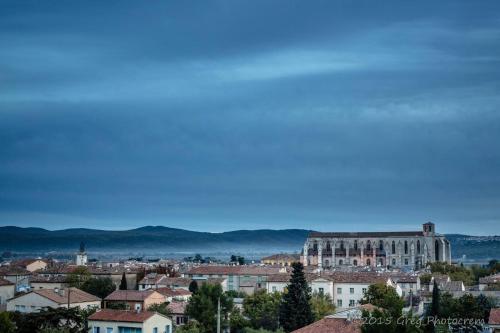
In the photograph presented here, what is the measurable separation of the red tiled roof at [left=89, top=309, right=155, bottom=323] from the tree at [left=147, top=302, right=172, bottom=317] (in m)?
9.03

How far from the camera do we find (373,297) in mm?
70375

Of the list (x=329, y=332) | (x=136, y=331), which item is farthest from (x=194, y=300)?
(x=329, y=332)

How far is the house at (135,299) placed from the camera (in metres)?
67.4

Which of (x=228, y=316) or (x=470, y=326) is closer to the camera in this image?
(x=470, y=326)

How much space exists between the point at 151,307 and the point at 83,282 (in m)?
25.2

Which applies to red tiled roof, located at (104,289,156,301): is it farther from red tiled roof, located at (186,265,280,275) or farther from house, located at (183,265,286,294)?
red tiled roof, located at (186,265,280,275)

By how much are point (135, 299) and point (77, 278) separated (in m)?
23.7

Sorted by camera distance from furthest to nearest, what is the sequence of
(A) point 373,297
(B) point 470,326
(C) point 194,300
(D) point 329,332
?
(A) point 373,297, (C) point 194,300, (B) point 470,326, (D) point 329,332

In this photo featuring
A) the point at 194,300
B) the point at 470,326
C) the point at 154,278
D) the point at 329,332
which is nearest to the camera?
the point at 329,332

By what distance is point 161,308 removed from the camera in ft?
206

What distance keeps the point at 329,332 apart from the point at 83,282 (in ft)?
171

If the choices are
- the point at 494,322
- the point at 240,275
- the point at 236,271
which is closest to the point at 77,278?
the point at 240,275

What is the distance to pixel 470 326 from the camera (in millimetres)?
48812

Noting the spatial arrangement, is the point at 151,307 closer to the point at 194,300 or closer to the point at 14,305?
the point at 194,300
